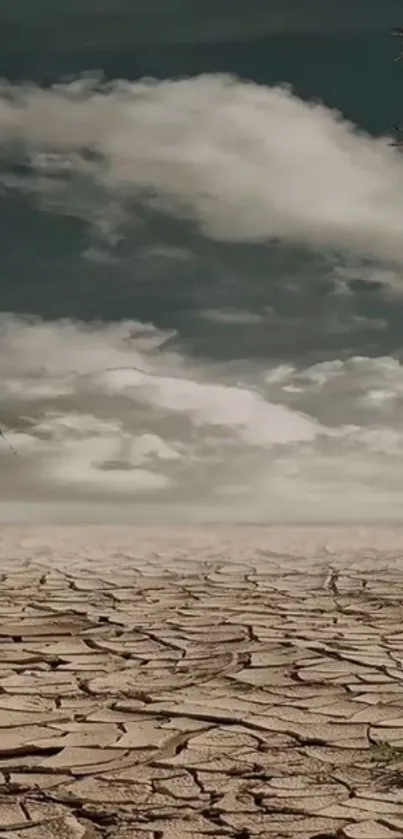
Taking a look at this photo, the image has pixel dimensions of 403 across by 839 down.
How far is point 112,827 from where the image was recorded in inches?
95.8

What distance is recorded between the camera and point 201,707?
3359 millimetres

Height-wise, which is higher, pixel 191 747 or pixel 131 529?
pixel 131 529

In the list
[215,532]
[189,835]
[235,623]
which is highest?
[215,532]

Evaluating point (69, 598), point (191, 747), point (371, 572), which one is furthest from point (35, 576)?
point (191, 747)

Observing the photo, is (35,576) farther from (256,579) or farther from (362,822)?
(362,822)

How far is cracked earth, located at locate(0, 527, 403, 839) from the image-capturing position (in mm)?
2521

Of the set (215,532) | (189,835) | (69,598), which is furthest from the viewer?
(215,532)

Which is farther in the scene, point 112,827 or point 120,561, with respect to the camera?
point 120,561

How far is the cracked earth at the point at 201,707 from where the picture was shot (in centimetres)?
252

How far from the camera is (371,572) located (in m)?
6.81

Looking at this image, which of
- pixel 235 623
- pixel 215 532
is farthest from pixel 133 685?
pixel 215 532

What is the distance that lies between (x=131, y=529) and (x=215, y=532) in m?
0.88

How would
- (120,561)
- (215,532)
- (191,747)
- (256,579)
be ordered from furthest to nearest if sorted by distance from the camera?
(215,532)
(120,561)
(256,579)
(191,747)

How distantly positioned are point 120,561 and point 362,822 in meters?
5.16
